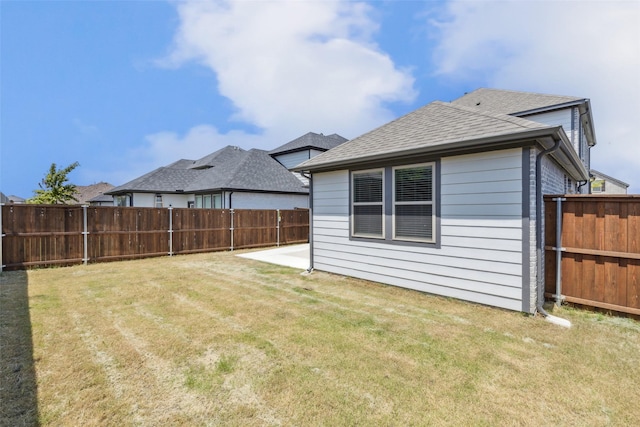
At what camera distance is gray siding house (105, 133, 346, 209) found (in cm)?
1778

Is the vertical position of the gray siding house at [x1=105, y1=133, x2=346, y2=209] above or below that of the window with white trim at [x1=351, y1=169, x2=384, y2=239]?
above

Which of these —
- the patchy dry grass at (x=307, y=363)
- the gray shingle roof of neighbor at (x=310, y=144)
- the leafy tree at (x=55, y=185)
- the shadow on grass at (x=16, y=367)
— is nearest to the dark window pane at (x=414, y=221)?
the patchy dry grass at (x=307, y=363)

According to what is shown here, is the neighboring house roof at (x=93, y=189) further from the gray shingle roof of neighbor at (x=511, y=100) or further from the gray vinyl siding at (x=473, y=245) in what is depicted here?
the gray vinyl siding at (x=473, y=245)

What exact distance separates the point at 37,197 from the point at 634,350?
31.5 meters

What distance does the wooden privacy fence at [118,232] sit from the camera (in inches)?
333

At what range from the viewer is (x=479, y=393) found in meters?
2.58

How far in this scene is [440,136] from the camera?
17.7 ft

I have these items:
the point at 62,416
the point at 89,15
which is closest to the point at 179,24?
the point at 89,15

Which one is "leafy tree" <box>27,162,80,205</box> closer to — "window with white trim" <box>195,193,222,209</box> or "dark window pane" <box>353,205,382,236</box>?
"window with white trim" <box>195,193,222,209</box>

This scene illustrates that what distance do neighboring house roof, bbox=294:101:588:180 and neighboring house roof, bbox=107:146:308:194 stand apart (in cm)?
1108

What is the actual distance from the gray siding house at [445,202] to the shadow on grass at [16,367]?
553 cm

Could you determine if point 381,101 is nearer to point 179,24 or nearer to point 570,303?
point 179,24

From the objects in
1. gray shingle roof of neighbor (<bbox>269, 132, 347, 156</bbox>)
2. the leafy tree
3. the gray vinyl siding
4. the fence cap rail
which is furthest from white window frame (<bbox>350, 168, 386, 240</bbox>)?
the leafy tree

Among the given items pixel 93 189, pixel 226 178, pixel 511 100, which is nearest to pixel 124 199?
pixel 226 178
